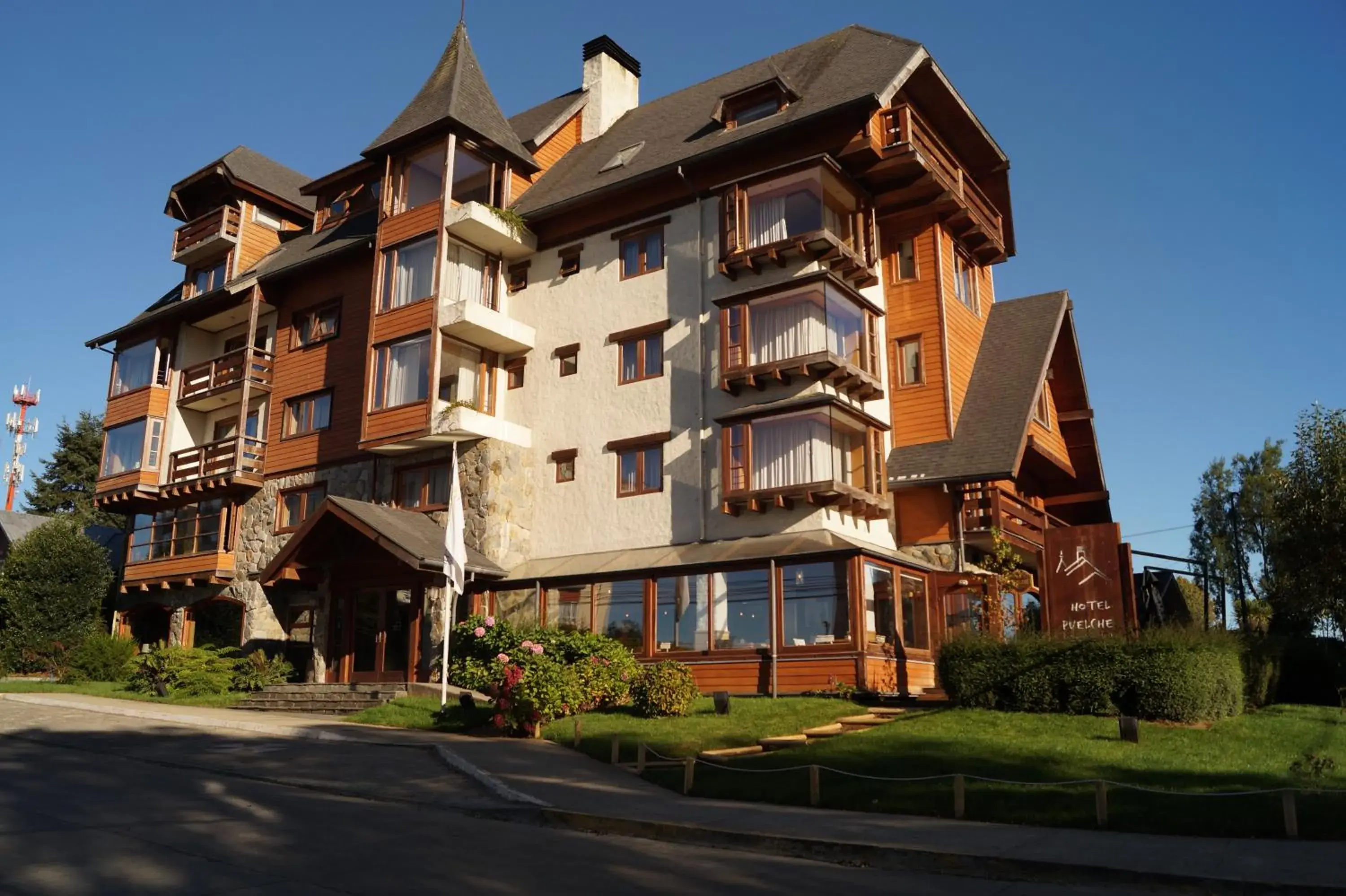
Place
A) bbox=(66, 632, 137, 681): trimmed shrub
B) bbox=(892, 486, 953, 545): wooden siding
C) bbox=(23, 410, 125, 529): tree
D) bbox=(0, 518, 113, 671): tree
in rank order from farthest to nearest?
bbox=(23, 410, 125, 529): tree
bbox=(0, 518, 113, 671): tree
bbox=(66, 632, 137, 681): trimmed shrub
bbox=(892, 486, 953, 545): wooden siding

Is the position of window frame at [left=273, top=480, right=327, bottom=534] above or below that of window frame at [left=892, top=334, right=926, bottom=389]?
below

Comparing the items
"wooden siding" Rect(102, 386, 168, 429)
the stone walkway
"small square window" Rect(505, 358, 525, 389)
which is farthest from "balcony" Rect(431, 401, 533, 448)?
the stone walkway

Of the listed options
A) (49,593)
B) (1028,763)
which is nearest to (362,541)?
(49,593)

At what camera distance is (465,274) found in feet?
107

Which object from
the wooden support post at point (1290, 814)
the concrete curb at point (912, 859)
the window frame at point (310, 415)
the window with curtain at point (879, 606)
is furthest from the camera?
the window frame at point (310, 415)

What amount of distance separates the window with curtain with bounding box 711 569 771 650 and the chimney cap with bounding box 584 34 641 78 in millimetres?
21322

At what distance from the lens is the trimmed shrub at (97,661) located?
3472cm

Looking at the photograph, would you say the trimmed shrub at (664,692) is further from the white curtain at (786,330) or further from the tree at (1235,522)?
the tree at (1235,522)

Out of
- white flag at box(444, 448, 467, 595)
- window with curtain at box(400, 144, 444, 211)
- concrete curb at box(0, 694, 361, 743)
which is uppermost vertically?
window with curtain at box(400, 144, 444, 211)

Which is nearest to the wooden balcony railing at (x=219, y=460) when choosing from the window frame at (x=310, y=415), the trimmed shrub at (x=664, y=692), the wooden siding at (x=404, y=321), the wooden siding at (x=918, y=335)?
the window frame at (x=310, y=415)

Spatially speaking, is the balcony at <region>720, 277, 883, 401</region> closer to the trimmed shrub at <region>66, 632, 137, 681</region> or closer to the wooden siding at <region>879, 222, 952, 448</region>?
the wooden siding at <region>879, 222, 952, 448</region>

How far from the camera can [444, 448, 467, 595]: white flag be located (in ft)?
83.7

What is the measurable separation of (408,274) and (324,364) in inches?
206

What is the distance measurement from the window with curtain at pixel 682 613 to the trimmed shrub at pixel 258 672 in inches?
425
